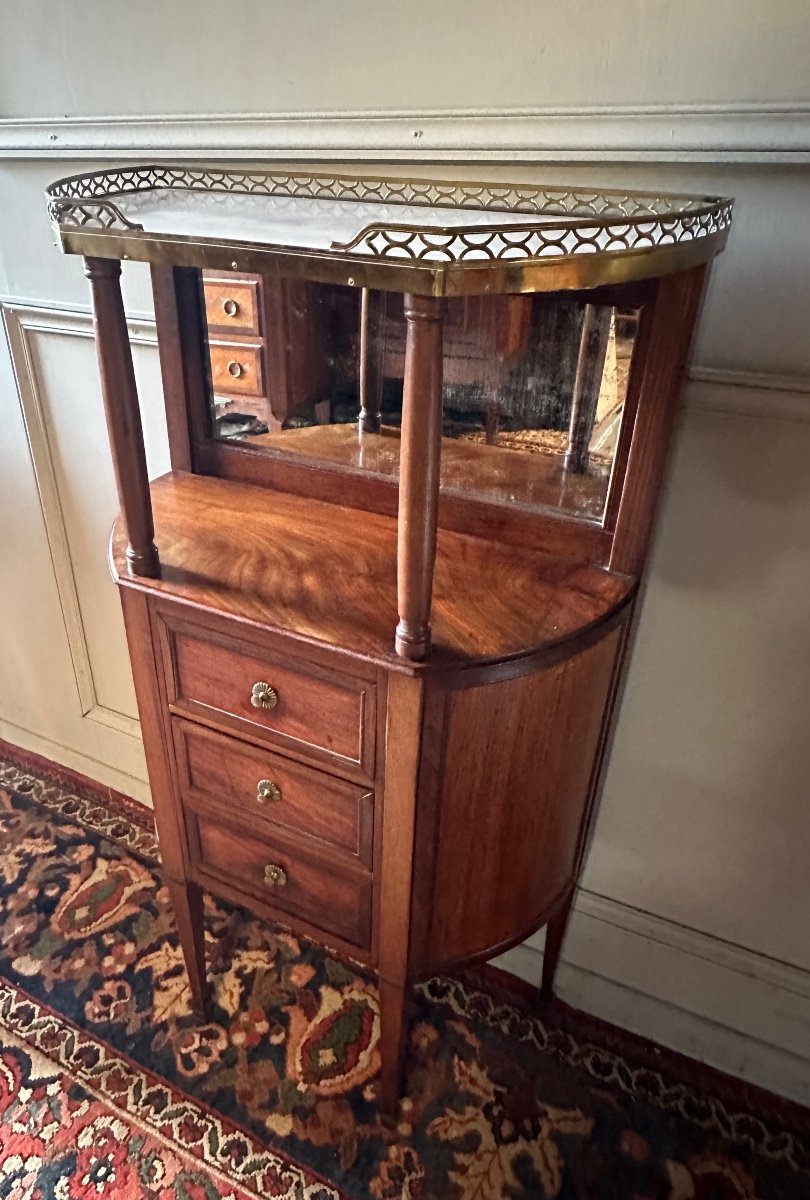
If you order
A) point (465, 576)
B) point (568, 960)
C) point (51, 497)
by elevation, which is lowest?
point (568, 960)

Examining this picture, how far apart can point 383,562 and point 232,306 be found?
0.39 meters

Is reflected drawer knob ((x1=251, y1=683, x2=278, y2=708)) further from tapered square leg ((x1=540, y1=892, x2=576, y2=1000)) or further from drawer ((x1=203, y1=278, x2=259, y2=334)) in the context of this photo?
tapered square leg ((x1=540, y1=892, x2=576, y2=1000))

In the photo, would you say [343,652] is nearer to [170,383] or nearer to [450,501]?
[450,501]

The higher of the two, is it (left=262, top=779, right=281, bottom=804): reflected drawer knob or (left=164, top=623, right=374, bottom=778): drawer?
(left=164, top=623, right=374, bottom=778): drawer

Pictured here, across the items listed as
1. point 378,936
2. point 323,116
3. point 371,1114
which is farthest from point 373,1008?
point 323,116

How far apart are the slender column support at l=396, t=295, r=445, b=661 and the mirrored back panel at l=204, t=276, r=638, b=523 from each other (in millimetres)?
236

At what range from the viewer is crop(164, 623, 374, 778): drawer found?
882 millimetres

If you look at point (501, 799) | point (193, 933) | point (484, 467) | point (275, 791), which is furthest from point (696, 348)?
point (193, 933)

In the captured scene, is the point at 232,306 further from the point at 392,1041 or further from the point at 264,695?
the point at 392,1041

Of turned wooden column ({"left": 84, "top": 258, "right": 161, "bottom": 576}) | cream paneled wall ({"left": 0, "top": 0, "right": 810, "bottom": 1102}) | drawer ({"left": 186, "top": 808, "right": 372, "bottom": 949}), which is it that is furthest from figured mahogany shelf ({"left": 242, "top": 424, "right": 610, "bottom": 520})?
drawer ({"left": 186, "top": 808, "right": 372, "bottom": 949})

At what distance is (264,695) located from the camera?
0.93 m

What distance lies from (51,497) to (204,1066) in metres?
0.99

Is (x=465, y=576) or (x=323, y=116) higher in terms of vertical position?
(x=323, y=116)

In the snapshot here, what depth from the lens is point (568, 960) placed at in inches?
53.2
